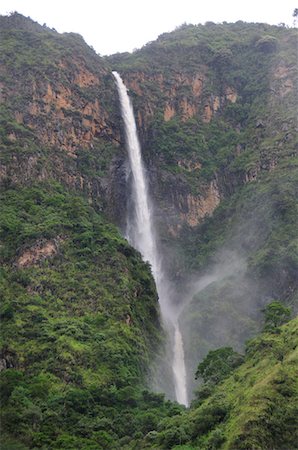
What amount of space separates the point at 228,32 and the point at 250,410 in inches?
2772

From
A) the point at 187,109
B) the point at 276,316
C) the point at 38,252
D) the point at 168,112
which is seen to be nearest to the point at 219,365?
the point at 276,316

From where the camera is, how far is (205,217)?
62.7m

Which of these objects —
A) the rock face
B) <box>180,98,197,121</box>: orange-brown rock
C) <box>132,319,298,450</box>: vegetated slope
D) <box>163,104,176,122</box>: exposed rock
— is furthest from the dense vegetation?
<box>163,104,176,122</box>: exposed rock

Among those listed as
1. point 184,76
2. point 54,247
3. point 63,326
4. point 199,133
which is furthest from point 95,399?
point 184,76

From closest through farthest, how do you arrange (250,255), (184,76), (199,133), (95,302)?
(95,302) < (250,255) < (199,133) < (184,76)

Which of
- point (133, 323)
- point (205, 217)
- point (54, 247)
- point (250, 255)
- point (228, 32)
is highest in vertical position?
point (228, 32)

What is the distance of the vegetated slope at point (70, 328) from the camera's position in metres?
29.5

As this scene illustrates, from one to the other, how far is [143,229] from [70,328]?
23.3 m

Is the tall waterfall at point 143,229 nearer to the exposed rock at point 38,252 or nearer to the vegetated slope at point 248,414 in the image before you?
the exposed rock at point 38,252

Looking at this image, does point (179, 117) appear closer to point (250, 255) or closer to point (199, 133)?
point (199, 133)

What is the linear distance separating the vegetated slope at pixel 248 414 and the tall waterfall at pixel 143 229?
14.1 m

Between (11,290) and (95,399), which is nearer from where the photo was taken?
(95,399)

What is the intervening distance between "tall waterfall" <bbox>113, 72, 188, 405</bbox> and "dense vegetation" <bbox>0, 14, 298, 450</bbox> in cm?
97

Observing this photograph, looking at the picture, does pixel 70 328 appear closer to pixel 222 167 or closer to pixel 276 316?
pixel 276 316
